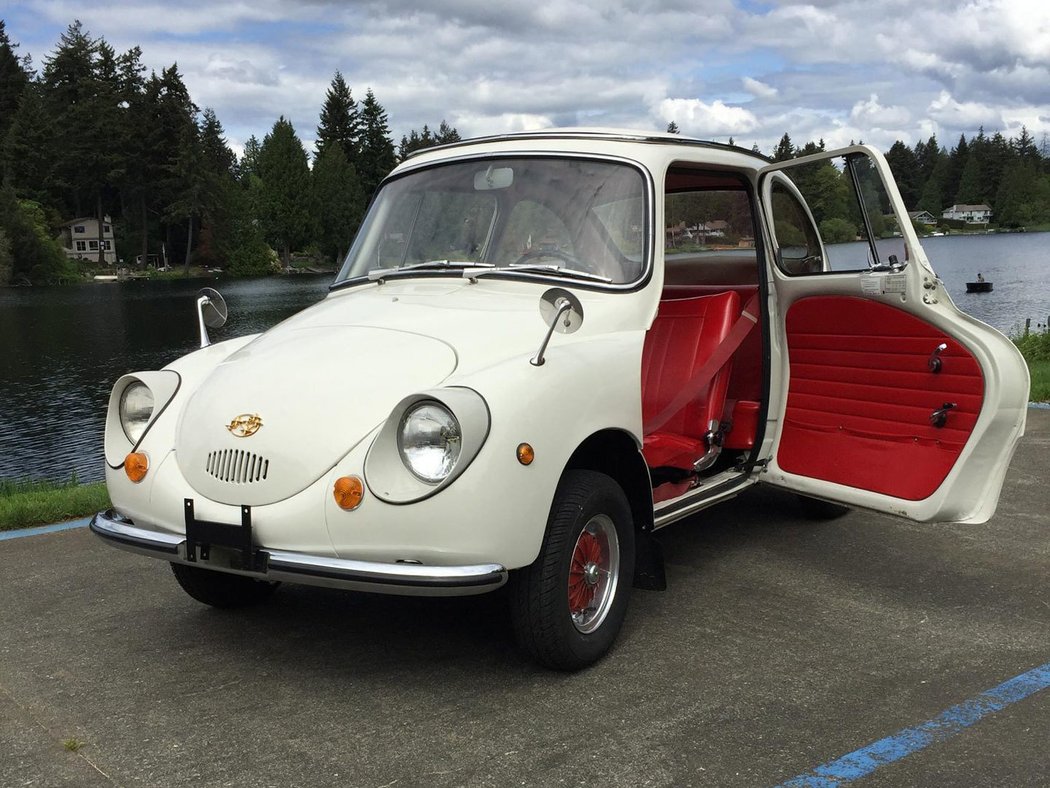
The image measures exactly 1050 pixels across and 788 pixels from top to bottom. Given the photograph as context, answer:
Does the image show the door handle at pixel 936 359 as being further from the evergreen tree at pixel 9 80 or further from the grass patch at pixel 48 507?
the evergreen tree at pixel 9 80

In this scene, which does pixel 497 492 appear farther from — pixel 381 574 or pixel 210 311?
pixel 210 311

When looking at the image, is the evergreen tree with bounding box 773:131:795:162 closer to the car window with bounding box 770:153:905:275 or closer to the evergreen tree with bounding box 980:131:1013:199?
the car window with bounding box 770:153:905:275

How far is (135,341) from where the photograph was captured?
3403cm

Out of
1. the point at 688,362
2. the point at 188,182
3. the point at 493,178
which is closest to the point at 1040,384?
the point at 688,362

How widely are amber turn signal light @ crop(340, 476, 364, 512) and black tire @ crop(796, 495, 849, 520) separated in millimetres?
3427

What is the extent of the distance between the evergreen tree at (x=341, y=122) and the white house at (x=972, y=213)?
62.4 m

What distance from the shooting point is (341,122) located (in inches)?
4183

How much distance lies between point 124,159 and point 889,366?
317 ft

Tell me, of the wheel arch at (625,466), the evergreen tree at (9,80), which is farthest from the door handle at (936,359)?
the evergreen tree at (9,80)

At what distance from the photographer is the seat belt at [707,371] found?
5.00 m

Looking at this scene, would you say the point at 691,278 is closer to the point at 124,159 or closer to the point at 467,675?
the point at 467,675

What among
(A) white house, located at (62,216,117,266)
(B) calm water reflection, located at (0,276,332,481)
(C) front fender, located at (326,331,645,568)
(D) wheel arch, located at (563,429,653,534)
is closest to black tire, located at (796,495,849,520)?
(D) wheel arch, located at (563,429,653,534)

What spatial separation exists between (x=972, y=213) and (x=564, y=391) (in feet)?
406

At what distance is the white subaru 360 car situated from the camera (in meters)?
3.50
